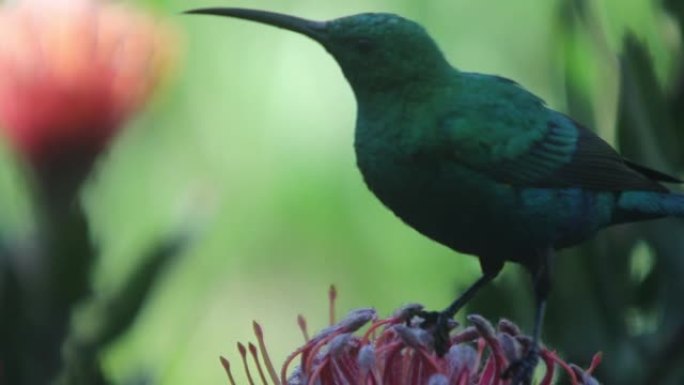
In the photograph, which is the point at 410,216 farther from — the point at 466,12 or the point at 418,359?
the point at 466,12

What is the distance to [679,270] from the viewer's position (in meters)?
1.90

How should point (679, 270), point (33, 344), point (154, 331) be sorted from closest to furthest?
point (33, 344), point (679, 270), point (154, 331)

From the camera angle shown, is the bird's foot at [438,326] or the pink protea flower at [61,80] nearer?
the bird's foot at [438,326]

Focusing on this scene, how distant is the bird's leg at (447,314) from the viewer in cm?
146

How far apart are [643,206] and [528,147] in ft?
0.39

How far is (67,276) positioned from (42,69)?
338 millimetres

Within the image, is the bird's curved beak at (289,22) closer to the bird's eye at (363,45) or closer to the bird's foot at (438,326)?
the bird's eye at (363,45)

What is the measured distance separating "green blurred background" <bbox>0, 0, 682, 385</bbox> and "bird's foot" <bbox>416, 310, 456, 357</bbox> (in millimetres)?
1321

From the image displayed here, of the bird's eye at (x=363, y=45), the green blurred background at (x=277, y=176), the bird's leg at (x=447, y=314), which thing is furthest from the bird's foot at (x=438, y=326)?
the green blurred background at (x=277, y=176)

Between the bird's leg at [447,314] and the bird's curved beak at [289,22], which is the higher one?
the bird's curved beak at [289,22]

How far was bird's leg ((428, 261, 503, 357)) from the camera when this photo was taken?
1.46 meters

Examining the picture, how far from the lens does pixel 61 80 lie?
2002 mm

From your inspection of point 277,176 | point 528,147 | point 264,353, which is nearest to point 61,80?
point 264,353

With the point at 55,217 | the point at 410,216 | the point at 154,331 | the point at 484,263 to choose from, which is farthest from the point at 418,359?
the point at 154,331
